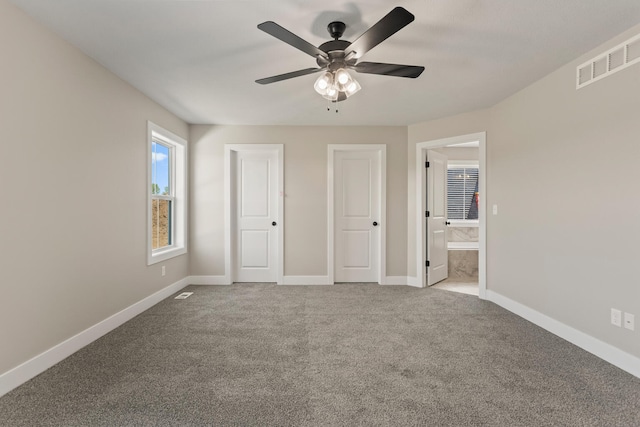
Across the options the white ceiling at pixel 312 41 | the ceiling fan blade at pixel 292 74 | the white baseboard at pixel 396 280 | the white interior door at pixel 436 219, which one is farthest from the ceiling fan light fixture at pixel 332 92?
the white baseboard at pixel 396 280

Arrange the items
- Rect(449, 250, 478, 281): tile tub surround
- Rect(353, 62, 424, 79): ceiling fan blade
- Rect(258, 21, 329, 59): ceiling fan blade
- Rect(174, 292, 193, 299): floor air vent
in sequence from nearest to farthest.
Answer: Rect(258, 21, 329, 59): ceiling fan blade
Rect(353, 62, 424, 79): ceiling fan blade
Rect(174, 292, 193, 299): floor air vent
Rect(449, 250, 478, 281): tile tub surround

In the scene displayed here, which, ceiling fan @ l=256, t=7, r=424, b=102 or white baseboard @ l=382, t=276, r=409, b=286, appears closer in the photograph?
ceiling fan @ l=256, t=7, r=424, b=102

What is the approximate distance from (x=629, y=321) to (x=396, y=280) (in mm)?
2609

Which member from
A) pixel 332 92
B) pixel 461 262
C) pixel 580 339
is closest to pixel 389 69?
pixel 332 92

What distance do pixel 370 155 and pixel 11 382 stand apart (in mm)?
4353

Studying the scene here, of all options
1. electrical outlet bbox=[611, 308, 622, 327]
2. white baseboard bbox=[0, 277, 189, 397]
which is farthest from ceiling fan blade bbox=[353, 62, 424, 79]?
white baseboard bbox=[0, 277, 189, 397]

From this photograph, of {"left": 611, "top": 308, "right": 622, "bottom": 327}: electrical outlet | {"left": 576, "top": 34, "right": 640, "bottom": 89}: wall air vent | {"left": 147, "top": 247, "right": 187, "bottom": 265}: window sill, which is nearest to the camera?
{"left": 576, "top": 34, "right": 640, "bottom": 89}: wall air vent

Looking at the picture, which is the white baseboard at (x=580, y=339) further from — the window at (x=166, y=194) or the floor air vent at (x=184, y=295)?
the window at (x=166, y=194)

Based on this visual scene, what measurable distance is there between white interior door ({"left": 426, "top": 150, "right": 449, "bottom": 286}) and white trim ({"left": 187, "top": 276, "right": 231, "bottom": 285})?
309 cm

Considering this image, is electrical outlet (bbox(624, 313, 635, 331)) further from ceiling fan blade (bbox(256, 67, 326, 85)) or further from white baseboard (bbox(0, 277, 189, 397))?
white baseboard (bbox(0, 277, 189, 397))

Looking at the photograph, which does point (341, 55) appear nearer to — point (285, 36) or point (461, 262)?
point (285, 36)

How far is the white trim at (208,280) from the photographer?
4477mm

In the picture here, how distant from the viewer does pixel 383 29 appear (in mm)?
1618

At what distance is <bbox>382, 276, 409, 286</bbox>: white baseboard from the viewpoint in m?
4.52
